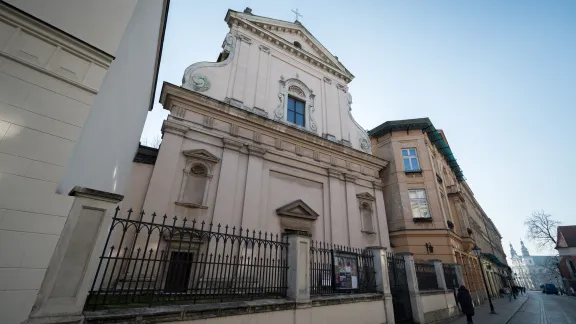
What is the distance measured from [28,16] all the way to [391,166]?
18.3 metres

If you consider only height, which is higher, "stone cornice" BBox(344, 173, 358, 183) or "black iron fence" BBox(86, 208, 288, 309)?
"stone cornice" BBox(344, 173, 358, 183)

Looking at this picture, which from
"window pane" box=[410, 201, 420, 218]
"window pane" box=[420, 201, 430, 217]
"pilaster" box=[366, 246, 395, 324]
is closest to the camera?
"pilaster" box=[366, 246, 395, 324]

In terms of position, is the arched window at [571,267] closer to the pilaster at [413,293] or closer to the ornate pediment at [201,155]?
the pilaster at [413,293]

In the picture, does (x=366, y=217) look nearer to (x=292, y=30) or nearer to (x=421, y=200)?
(x=421, y=200)

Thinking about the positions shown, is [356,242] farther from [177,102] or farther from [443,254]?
[177,102]

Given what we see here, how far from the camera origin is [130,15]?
4.99 metres

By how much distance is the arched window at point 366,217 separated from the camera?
46.2ft

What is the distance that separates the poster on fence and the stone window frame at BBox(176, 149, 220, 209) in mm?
5241

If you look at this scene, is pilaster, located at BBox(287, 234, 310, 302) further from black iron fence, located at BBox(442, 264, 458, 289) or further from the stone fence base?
black iron fence, located at BBox(442, 264, 458, 289)

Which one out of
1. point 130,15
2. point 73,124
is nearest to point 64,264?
point 73,124

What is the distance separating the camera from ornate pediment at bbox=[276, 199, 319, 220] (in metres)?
11.0

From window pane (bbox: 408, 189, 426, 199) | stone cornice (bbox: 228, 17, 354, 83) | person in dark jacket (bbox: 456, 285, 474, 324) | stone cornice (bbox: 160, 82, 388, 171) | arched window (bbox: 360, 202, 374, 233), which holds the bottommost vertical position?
person in dark jacket (bbox: 456, 285, 474, 324)

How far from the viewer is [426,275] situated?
436 inches

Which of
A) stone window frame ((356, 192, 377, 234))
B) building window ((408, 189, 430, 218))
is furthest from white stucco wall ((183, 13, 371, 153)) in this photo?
building window ((408, 189, 430, 218))
